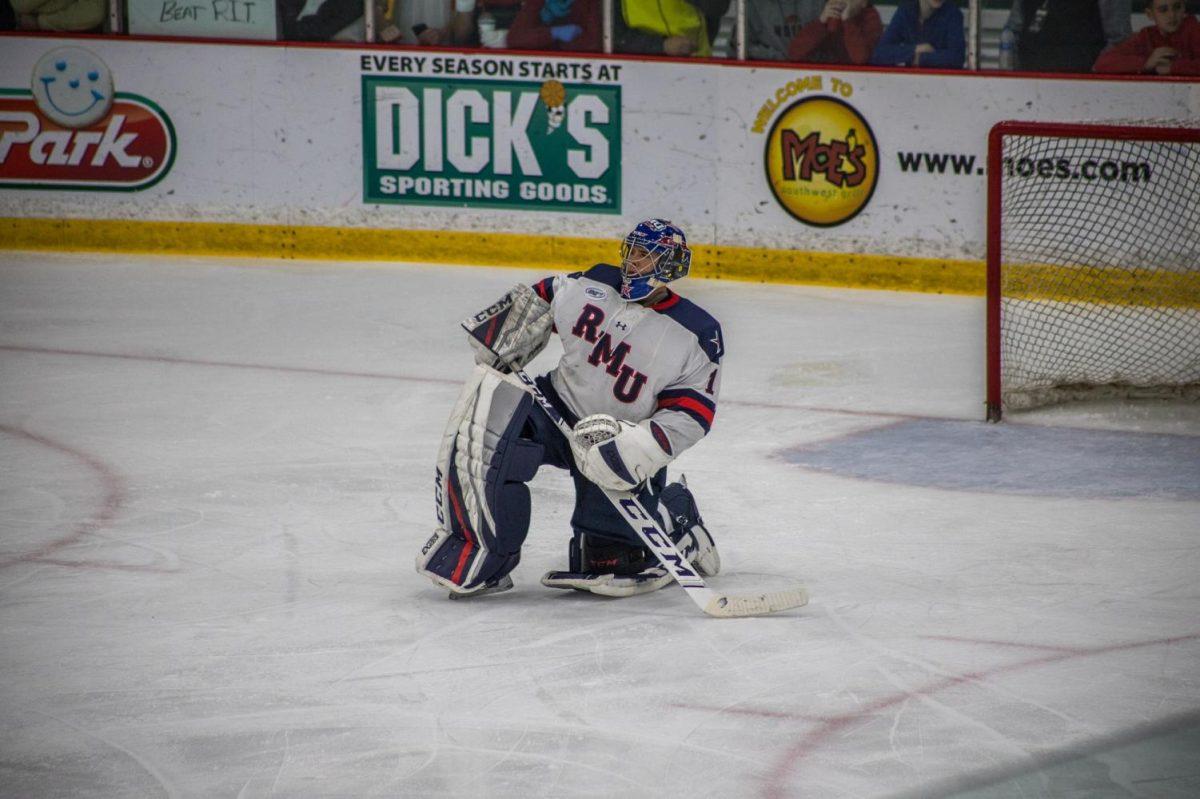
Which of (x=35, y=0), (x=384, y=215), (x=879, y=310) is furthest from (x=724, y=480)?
(x=35, y=0)

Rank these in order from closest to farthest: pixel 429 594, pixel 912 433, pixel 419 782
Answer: pixel 419 782
pixel 429 594
pixel 912 433

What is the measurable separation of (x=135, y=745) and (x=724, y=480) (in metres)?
2.63

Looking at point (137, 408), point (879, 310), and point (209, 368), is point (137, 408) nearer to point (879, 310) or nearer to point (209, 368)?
point (209, 368)

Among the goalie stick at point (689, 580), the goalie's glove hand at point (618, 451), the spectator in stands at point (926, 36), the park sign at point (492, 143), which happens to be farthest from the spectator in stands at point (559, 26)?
the goalie's glove hand at point (618, 451)

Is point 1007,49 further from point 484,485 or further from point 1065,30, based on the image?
point 484,485

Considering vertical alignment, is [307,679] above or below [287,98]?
below

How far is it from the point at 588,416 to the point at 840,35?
4978 mm

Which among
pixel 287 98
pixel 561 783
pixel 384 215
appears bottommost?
pixel 561 783

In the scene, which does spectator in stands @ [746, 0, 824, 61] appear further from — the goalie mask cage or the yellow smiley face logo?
the goalie mask cage

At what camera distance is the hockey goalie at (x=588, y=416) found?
14.3ft

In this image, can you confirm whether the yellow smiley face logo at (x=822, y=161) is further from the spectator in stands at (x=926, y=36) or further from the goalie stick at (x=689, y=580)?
the goalie stick at (x=689, y=580)

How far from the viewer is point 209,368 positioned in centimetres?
729

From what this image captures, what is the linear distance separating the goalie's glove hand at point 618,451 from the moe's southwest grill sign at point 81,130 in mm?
6206

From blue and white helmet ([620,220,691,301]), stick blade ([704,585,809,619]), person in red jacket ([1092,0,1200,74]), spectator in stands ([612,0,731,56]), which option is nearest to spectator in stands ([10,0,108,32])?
spectator in stands ([612,0,731,56])
